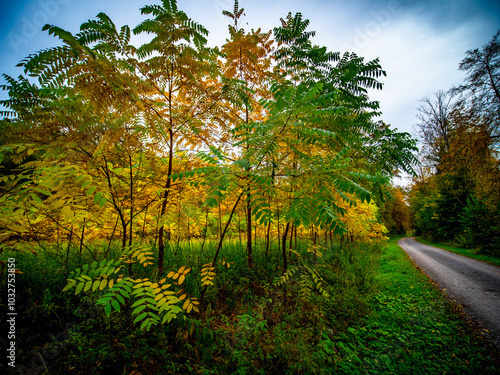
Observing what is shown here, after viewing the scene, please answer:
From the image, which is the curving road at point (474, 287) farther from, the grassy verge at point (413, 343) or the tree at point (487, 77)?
the tree at point (487, 77)

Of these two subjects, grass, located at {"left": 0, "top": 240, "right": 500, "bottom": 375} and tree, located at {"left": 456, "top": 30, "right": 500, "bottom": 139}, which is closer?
grass, located at {"left": 0, "top": 240, "right": 500, "bottom": 375}

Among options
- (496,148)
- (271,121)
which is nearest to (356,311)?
(271,121)

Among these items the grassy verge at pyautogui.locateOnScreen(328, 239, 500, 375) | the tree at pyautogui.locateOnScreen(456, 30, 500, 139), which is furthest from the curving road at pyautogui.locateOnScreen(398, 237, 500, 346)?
the tree at pyautogui.locateOnScreen(456, 30, 500, 139)

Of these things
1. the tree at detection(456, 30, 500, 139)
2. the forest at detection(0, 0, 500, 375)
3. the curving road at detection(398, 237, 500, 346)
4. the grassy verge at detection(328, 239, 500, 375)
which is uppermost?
the tree at detection(456, 30, 500, 139)

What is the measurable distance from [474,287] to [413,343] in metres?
5.62

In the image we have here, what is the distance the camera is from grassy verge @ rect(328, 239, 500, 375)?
9.17ft

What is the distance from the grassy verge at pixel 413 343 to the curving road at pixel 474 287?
1.54 ft

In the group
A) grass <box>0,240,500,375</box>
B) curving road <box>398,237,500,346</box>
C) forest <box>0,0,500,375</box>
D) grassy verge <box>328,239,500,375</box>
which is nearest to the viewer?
forest <box>0,0,500,375</box>

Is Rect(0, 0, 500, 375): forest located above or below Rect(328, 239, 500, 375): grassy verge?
above

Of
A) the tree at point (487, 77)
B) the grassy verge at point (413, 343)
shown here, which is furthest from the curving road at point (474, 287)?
the tree at point (487, 77)

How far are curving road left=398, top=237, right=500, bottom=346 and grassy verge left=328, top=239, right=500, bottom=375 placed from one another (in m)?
0.47

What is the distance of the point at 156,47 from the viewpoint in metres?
2.50

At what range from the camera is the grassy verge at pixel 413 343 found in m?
2.79

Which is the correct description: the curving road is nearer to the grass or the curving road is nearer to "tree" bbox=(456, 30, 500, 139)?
the grass
